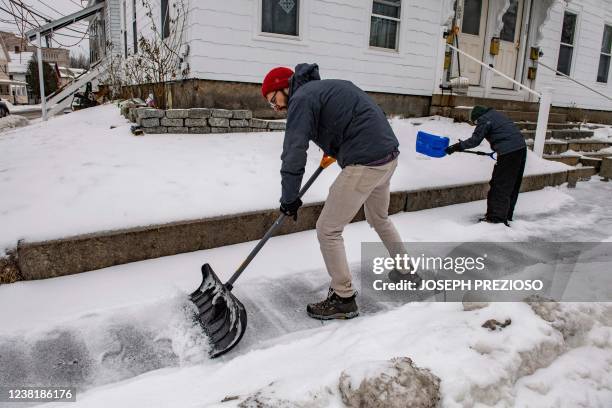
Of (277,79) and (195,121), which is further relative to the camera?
(195,121)

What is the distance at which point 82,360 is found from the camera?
263 centimetres

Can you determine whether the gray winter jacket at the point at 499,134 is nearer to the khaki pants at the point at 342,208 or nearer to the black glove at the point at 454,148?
the black glove at the point at 454,148

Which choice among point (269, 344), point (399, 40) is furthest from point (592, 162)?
point (269, 344)

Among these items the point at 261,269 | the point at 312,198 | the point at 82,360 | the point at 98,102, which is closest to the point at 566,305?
the point at 261,269

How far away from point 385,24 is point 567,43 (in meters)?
7.02

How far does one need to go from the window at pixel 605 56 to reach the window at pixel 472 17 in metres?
6.22

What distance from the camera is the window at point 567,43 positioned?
1252 cm

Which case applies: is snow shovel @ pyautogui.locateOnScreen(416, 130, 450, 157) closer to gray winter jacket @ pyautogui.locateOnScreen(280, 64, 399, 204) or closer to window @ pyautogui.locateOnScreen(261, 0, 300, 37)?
gray winter jacket @ pyautogui.locateOnScreen(280, 64, 399, 204)

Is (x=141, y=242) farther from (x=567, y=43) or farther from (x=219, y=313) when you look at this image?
(x=567, y=43)

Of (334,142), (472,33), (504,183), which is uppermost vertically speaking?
(472,33)

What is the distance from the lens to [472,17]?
10406mm

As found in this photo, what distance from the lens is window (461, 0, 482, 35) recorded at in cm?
1027

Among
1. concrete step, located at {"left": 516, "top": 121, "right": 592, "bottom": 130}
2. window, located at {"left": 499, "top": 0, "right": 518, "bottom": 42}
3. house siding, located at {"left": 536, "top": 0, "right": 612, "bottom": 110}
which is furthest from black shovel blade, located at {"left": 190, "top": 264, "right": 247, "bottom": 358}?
house siding, located at {"left": 536, "top": 0, "right": 612, "bottom": 110}

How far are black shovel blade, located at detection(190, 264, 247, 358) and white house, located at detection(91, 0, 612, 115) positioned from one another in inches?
198
